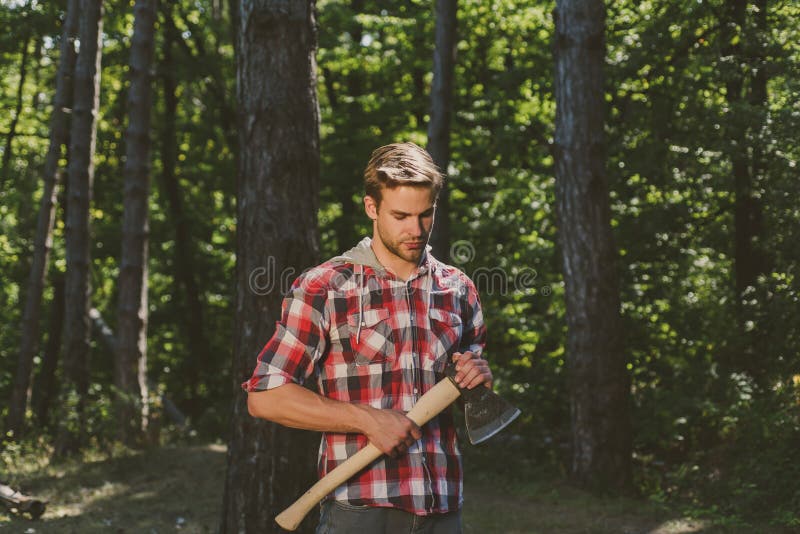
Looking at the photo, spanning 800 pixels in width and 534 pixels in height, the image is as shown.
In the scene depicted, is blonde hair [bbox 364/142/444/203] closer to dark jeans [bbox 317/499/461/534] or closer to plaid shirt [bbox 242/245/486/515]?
plaid shirt [bbox 242/245/486/515]

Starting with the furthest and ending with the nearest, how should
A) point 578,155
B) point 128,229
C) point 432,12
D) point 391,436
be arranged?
1. point 432,12
2. point 128,229
3. point 578,155
4. point 391,436

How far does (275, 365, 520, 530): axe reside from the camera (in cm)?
291

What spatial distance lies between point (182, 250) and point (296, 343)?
68.8 ft

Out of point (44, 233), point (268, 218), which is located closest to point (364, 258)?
point (268, 218)

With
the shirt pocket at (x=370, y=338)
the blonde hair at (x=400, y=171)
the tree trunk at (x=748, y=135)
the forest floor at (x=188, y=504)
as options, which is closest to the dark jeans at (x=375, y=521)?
the shirt pocket at (x=370, y=338)

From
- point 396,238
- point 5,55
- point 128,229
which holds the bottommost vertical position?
point 396,238

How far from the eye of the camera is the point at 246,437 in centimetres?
541

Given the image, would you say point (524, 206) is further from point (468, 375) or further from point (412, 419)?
point (412, 419)

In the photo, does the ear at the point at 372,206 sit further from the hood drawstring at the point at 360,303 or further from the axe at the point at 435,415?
the axe at the point at 435,415

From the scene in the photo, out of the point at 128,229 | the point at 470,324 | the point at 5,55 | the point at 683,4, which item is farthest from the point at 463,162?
the point at 470,324

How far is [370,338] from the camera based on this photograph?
9.70ft

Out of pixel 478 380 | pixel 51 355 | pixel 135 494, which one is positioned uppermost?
pixel 478 380

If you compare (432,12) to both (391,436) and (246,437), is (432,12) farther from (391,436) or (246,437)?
(391,436)

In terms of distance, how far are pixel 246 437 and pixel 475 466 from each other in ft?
20.6
